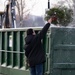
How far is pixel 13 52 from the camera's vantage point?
10.3 metres

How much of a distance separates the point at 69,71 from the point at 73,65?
0.57 feet

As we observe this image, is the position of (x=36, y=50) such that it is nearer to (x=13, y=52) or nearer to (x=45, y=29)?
(x=45, y=29)

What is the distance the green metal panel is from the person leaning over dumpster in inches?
9.3

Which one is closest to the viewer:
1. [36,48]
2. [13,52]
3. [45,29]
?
[45,29]

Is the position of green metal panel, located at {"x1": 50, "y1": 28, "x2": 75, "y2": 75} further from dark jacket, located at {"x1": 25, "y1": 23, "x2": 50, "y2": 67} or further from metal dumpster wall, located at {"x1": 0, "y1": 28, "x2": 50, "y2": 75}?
metal dumpster wall, located at {"x1": 0, "y1": 28, "x2": 50, "y2": 75}

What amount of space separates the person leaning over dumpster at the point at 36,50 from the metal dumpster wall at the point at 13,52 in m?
0.54

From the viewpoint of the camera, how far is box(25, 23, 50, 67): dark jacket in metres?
8.24

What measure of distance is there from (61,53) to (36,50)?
0.60 metres

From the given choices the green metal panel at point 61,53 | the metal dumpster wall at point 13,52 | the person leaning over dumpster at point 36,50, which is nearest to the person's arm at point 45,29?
the person leaning over dumpster at point 36,50

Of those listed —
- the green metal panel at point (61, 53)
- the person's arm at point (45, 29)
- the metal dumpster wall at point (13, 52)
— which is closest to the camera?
the person's arm at point (45, 29)

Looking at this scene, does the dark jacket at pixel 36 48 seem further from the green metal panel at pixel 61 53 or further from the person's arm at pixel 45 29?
the green metal panel at pixel 61 53

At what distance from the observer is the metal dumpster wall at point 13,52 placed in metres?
9.87

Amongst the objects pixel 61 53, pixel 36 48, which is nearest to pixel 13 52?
pixel 36 48

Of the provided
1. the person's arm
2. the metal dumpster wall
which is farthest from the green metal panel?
the metal dumpster wall
